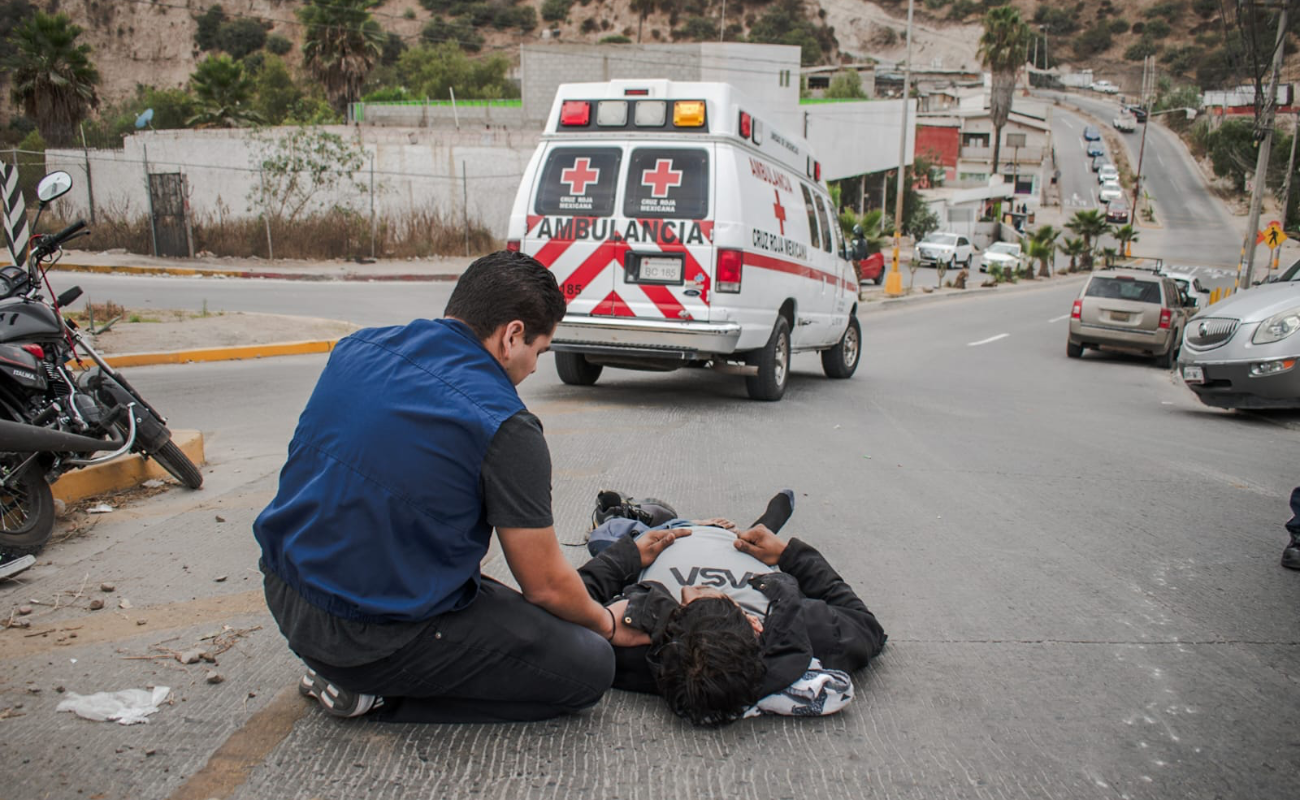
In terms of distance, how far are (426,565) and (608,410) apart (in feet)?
19.7

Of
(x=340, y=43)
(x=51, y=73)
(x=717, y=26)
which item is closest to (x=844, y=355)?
(x=51, y=73)

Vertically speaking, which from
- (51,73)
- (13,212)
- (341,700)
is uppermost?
(51,73)

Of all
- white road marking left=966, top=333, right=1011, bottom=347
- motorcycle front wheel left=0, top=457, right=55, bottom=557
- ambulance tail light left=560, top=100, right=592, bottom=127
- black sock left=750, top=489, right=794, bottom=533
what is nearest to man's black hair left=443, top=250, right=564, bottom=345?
black sock left=750, top=489, right=794, bottom=533

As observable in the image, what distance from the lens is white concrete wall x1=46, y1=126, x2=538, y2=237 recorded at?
28359 mm

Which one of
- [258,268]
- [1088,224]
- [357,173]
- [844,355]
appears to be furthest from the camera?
[1088,224]

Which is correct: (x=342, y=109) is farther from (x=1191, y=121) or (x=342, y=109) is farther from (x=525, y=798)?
(x=1191, y=121)

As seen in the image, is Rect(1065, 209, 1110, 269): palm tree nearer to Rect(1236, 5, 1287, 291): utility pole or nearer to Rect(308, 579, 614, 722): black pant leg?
Rect(1236, 5, 1287, 291): utility pole

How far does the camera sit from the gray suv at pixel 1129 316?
55.3ft

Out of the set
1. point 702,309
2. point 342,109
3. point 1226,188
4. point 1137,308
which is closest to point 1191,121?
point 1226,188

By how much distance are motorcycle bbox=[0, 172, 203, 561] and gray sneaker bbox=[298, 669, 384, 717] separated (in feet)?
7.43

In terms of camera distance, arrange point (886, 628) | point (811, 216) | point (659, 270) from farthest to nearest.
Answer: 1. point (811, 216)
2. point (659, 270)
3. point (886, 628)

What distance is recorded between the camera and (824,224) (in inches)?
439

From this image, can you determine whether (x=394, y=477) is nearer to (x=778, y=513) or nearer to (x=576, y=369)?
(x=778, y=513)

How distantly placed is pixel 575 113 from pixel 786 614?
21.4ft
